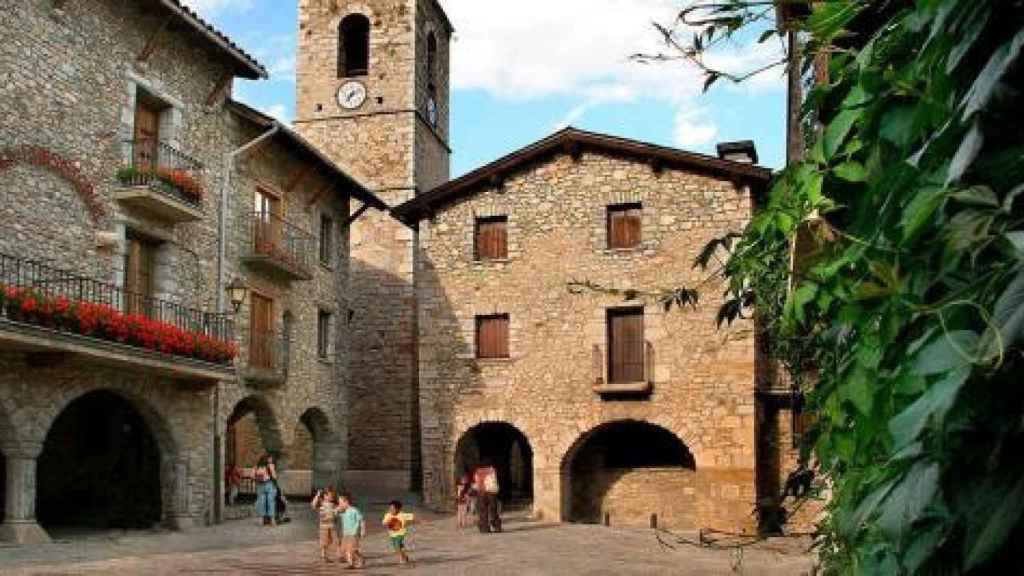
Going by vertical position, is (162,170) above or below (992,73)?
above

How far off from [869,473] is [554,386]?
2159 centimetres

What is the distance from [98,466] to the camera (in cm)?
2014

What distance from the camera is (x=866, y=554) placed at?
1523 millimetres

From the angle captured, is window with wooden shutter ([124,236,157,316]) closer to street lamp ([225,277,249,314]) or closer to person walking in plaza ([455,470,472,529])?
street lamp ([225,277,249,314])

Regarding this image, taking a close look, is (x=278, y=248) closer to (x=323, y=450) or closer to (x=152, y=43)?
(x=152, y=43)

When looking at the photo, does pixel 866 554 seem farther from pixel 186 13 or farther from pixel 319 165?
pixel 319 165

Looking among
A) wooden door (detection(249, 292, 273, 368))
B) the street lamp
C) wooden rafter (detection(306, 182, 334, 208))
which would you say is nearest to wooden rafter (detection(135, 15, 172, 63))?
the street lamp

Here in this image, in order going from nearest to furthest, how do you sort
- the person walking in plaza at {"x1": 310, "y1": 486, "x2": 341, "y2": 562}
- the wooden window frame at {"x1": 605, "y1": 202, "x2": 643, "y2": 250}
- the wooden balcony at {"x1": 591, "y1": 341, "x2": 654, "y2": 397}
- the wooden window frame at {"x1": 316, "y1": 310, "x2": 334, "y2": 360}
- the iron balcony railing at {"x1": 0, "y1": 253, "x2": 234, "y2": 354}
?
the iron balcony railing at {"x1": 0, "y1": 253, "x2": 234, "y2": 354}, the person walking in plaza at {"x1": 310, "y1": 486, "x2": 341, "y2": 562}, the wooden balcony at {"x1": 591, "y1": 341, "x2": 654, "y2": 397}, the wooden window frame at {"x1": 605, "y1": 202, "x2": 643, "y2": 250}, the wooden window frame at {"x1": 316, "y1": 310, "x2": 334, "y2": 360}

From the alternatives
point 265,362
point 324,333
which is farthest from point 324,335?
point 265,362

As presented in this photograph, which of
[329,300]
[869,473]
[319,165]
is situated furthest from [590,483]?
[869,473]

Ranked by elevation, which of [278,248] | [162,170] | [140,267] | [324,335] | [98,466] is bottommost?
[98,466]

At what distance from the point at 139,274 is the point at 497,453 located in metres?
10.5

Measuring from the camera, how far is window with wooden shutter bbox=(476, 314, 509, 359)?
2392 centimetres

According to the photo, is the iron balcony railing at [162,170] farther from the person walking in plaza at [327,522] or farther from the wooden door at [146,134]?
the person walking in plaza at [327,522]
